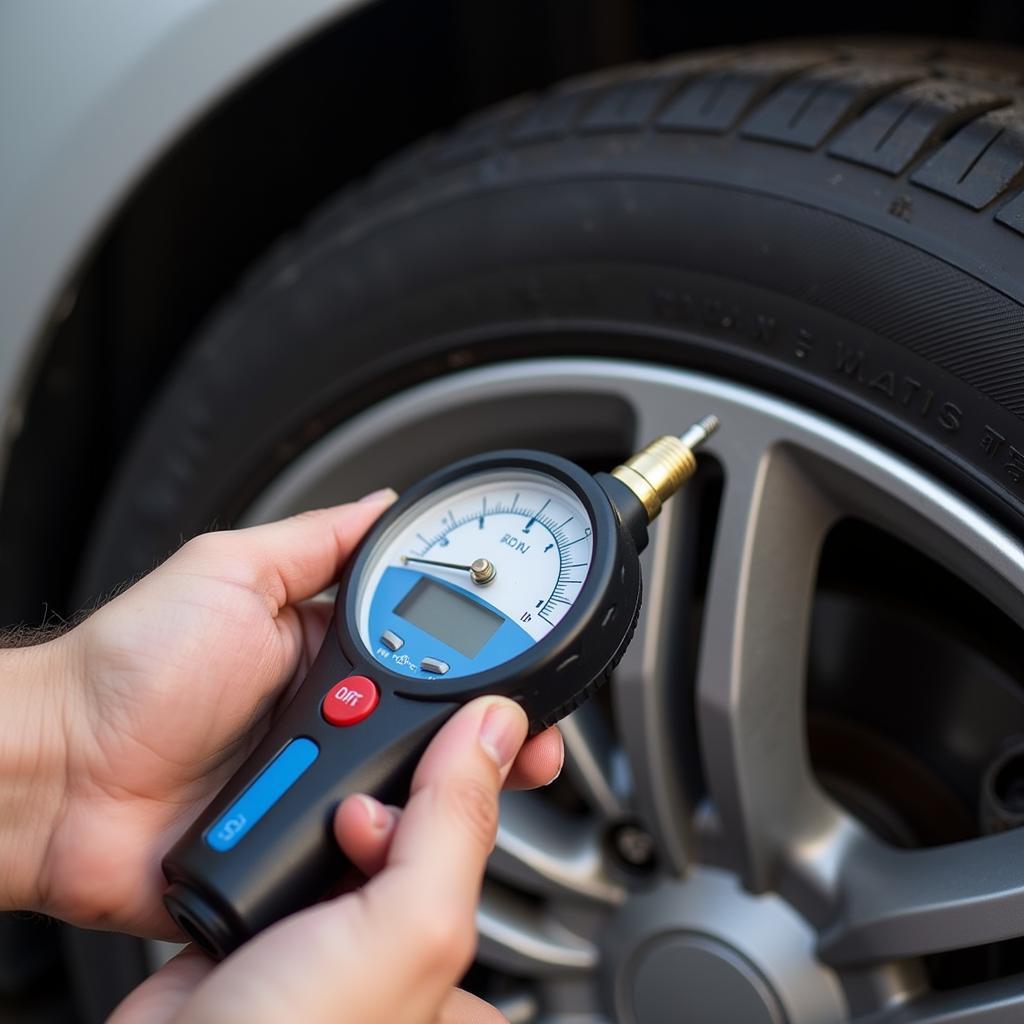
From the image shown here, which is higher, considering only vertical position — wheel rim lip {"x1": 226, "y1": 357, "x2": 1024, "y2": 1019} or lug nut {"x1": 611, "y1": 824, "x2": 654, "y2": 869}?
wheel rim lip {"x1": 226, "y1": 357, "x2": 1024, "y2": 1019}

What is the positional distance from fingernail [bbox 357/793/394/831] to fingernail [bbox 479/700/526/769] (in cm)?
7

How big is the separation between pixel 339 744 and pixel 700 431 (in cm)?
36

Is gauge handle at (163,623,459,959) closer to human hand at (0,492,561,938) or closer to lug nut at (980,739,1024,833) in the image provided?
human hand at (0,492,561,938)

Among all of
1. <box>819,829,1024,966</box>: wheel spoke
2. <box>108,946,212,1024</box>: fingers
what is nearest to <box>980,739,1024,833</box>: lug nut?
<box>819,829,1024,966</box>: wheel spoke

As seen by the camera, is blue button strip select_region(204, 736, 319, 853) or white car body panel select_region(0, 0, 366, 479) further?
white car body panel select_region(0, 0, 366, 479)

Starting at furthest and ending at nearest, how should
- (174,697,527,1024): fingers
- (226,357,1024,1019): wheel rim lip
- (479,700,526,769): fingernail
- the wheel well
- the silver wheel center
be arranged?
the wheel well, the silver wheel center, (226,357,1024,1019): wheel rim lip, (479,700,526,769): fingernail, (174,697,527,1024): fingers

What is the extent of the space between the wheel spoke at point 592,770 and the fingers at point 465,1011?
0.28 metres

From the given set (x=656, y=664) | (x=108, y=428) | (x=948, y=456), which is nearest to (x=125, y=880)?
(x=656, y=664)

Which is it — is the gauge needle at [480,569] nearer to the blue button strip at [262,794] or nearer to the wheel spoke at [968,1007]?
the blue button strip at [262,794]

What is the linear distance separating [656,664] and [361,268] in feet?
1.51

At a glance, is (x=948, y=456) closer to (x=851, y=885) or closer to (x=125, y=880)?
(x=851, y=885)

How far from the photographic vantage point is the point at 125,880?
0.85 m

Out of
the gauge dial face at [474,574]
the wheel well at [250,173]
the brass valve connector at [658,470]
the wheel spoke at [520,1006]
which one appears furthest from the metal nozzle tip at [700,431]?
the wheel well at [250,173]

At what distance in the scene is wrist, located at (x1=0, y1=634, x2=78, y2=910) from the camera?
87 cm
